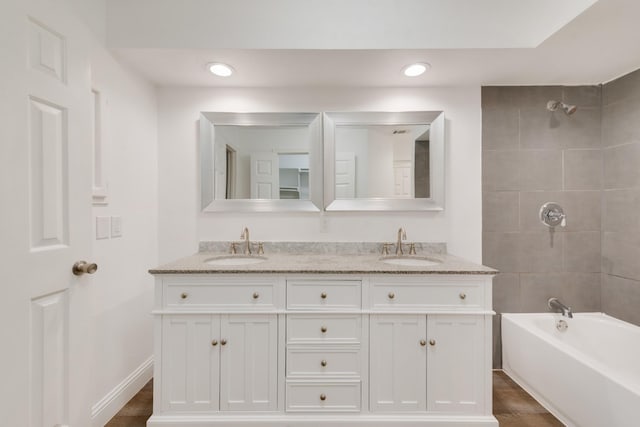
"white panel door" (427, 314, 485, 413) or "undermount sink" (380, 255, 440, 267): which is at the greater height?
"undermount sink" (380, 255, 440, 267)

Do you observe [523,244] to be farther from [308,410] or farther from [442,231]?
[308,410]

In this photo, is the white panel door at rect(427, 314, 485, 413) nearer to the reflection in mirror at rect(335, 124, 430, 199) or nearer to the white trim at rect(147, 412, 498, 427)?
the white trim at rect(147, 412, 498, 427)

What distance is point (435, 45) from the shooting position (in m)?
1.60

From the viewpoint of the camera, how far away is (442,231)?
2.13 metres

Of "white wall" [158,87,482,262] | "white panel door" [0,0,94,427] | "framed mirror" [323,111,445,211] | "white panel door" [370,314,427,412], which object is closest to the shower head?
"white wall" [158,87,482,262]

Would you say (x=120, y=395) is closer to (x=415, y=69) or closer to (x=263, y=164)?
(x=263, y=164)

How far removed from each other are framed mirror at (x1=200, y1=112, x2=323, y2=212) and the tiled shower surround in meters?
1.26

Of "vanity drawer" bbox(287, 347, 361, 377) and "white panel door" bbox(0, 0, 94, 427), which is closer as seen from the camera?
"white panel door" bbox(0, 0, 94, 427)

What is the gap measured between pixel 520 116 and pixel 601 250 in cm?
111

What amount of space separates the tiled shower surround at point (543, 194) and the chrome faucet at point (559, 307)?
0.04 metres

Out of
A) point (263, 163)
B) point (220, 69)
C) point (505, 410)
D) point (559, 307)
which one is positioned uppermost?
point (220, 69)

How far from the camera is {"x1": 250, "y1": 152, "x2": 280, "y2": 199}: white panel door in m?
2.13

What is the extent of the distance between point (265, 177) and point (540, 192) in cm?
197

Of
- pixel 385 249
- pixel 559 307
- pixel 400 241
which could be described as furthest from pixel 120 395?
pixel 559 307
